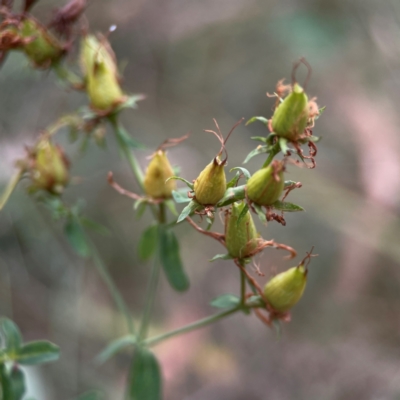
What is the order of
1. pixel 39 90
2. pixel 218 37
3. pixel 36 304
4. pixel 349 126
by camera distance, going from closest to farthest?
pixel 36 304 → pixel 39 90 → pixel 349 126 → pixel 218 37

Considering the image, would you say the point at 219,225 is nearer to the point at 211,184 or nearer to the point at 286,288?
the point at 286,288

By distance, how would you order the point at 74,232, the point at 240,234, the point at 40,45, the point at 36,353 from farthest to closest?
1. the point at 74,232
2. the point at 40,45
3. the point at 36,353
4. the point at 240,234

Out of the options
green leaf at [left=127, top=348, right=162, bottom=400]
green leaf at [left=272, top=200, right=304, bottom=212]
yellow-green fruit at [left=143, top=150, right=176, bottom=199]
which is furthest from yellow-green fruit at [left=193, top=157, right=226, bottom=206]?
green leaf at [left=127, top=348, right=162, bottom=400]

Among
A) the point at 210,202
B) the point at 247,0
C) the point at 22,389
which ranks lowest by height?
the point at 22,389

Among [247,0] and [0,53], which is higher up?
[247,0]

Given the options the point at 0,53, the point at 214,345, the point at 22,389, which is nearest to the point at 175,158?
the point at 214,345

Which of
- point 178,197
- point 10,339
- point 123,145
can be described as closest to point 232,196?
point 178,197

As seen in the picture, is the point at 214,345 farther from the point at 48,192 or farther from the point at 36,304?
Answer: the point at 48,192
